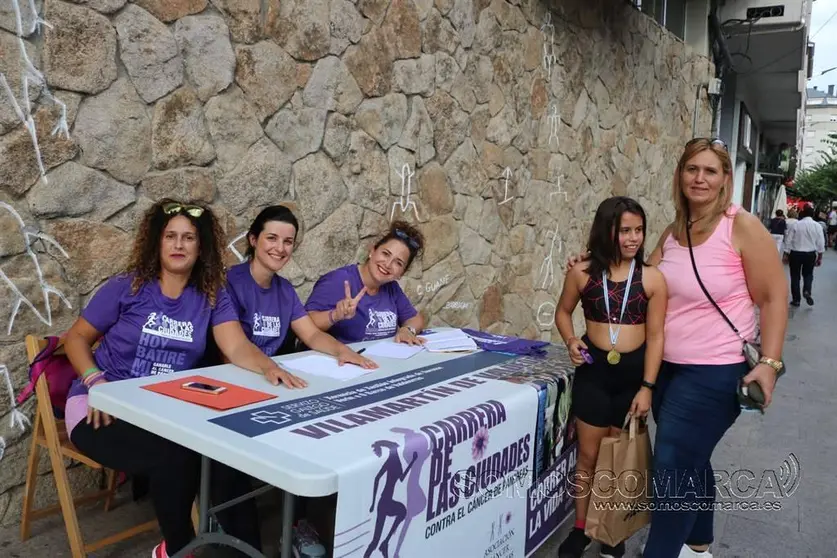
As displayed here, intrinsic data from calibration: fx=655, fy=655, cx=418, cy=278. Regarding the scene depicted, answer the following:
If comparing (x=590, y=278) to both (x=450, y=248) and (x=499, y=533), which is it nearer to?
(x=499, y=533)

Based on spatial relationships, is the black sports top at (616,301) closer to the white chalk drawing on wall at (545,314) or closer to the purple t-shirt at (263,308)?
the purple t-shirt at (263,308)

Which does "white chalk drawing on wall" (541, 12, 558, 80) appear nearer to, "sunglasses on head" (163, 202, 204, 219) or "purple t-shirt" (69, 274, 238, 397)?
"sunglasses on head" (163, 202, 204, 219)

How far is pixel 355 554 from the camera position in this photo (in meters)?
1.57

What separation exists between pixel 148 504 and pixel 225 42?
2.14 metres

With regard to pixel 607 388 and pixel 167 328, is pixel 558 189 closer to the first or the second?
pixel 607 388

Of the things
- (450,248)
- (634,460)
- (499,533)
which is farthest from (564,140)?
(499,533)

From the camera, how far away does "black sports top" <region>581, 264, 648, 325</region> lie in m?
2.46

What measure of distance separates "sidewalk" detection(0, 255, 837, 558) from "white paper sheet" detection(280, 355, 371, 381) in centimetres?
76

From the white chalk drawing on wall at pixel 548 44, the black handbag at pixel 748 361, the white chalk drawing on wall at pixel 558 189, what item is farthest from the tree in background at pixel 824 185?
the black handbag at pixel 748 361

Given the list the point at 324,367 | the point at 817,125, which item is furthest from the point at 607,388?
the point at 817,125

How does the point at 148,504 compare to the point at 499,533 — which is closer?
the point at 499,533

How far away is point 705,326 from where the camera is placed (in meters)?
2.24

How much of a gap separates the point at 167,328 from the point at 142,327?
0.09m

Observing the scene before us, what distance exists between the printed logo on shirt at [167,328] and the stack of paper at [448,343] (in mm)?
1043
